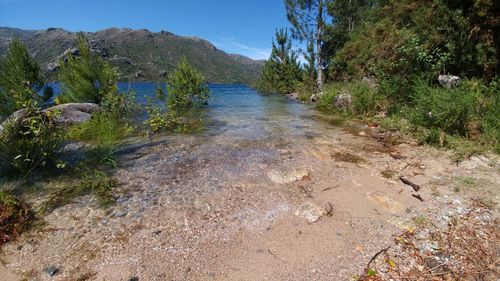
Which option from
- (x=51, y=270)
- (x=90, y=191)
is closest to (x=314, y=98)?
(x=90, y=191)

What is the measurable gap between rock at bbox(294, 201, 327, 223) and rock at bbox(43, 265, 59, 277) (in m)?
2.60

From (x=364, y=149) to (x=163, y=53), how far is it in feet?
681

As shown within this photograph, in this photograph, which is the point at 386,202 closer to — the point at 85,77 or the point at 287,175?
the point at 287,175

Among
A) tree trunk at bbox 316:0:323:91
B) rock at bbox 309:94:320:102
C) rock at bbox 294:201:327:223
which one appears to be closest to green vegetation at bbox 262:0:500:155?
rock at bbox 294:201:327:223

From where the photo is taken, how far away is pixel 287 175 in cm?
461

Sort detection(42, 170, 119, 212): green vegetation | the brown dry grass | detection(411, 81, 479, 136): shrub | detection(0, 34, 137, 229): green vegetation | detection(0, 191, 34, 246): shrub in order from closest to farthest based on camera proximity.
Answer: the brown dry grass
detection(0, 191, 34, 246): shrub
detection(42, 170, 119, 212): green vegetation
detection(0, 34, 137, 229): green vegetation
detection(411, 81, 479, 136): shrub

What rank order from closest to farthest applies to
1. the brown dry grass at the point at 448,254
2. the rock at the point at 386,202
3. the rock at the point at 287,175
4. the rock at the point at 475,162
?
the brown dry grass at the point at 448,254 < the rock at the point at 386,202 < the rock at the point at 287,175 < the rock at the point at 475,162

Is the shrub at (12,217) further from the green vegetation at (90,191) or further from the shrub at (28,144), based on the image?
the shrub at (28,144)

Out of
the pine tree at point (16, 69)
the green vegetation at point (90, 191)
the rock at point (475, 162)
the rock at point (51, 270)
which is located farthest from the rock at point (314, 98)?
the rock at point (51, 270)

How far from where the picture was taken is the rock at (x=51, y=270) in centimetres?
245

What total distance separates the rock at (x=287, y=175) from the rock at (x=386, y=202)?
3.68ft

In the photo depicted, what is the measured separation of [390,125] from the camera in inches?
316

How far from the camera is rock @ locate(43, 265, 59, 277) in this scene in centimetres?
245

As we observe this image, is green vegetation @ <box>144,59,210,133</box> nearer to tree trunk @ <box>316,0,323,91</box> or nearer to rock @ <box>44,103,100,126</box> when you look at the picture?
rock @ <box>44,103,100,126</box>
